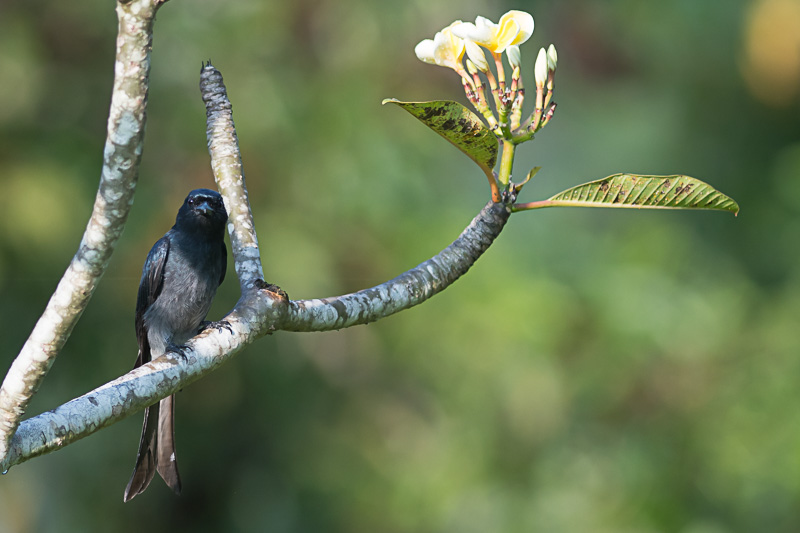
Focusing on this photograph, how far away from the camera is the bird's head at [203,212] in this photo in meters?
3.47

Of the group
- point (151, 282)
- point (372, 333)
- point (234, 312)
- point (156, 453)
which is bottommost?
point (156, 453)

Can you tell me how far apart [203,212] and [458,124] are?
1551 mm

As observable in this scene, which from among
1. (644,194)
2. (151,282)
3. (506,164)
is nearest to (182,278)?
(151,282)

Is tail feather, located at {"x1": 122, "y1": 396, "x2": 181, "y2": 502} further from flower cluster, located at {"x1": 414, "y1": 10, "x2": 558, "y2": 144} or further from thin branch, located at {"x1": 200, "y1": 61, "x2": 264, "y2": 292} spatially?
flower cluster, located at {"x1": 414, "y1": 10, "x2": 558, "y2": 144}

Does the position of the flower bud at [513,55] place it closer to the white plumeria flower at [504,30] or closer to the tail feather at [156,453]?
the white plumeria flower at [504,30]

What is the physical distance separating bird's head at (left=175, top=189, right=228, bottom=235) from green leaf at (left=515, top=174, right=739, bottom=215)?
154 cm

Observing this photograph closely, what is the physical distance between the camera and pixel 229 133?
2.55m

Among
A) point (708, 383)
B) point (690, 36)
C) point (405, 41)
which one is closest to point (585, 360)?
point (708, 383)

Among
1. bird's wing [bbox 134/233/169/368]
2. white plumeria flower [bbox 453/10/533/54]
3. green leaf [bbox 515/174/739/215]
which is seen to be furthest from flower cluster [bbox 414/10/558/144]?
bird's wing [bbox 134/233/169/368]

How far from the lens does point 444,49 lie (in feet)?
7.36

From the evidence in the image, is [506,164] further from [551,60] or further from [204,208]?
[204,208]

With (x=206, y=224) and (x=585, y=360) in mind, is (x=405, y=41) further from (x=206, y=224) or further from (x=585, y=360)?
(x=206, y=224)

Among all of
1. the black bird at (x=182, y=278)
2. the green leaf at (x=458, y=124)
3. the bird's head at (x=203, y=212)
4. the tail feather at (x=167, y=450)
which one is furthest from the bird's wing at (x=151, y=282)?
the green leaf at (x=458, y=124)

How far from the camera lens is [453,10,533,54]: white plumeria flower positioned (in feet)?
7.12
